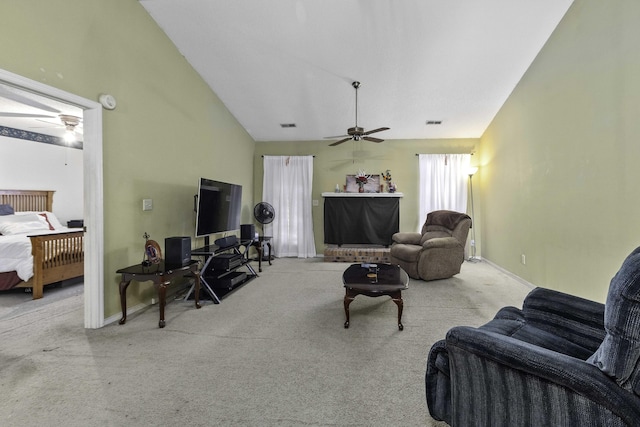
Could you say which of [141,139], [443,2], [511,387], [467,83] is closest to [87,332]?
[141,139]

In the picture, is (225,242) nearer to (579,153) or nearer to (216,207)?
(216,207)

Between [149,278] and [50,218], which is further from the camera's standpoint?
[50,218]

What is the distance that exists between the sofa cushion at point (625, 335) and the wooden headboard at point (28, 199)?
24.8 ft

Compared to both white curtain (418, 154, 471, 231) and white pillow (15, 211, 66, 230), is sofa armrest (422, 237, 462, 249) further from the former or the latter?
white pillow (15, 211, 66, 230)

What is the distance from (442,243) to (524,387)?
3.15m

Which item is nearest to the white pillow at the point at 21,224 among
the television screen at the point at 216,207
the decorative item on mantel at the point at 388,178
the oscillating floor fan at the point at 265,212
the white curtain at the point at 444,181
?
the television screen at the point at 216,207

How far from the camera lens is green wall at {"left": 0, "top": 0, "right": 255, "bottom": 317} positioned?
6.69ft

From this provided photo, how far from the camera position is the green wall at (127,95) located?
204 centimetres

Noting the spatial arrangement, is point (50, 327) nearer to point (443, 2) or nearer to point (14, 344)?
point (14, 344)

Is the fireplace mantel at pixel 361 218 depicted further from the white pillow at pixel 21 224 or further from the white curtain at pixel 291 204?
the white pillow at pixel 21 224

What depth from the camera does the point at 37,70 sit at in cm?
201

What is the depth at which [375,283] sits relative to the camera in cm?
247

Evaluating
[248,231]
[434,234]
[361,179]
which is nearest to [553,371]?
[434,234]

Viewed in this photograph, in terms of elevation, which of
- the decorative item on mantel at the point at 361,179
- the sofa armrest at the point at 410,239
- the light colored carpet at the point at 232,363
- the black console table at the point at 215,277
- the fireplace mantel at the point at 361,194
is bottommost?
the light colored carpet at the point at 232,363
